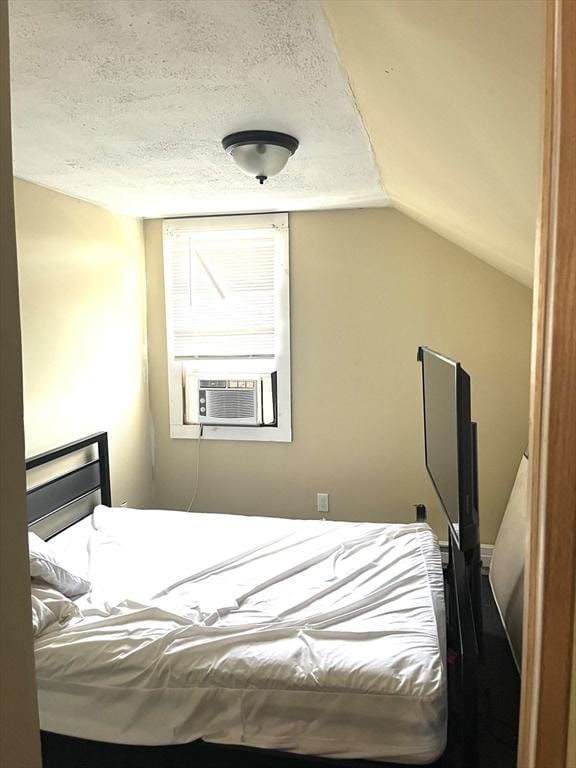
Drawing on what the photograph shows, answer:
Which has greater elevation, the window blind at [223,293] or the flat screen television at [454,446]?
the window blind at [223,293]

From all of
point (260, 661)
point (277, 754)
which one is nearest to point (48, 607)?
point (260, 661)

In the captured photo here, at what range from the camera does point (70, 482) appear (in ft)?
11.1

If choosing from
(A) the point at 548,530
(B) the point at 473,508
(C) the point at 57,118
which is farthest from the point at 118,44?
(B) the point at 473,508

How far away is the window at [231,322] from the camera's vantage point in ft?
13.9

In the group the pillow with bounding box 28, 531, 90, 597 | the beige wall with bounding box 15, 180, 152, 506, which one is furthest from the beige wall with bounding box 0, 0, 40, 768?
the beige wall with bounding box 15, 180, 152, 506

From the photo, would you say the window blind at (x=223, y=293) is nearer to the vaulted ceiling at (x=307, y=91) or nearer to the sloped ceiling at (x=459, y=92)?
the vaulted ceiling at (x=307, y=91)

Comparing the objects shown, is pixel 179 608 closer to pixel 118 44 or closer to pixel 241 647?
pixel 241 647

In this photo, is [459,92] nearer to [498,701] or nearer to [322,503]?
[498,701]

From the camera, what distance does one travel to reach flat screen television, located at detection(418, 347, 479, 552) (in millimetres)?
1939

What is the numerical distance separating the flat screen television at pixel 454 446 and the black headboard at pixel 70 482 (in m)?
1.90

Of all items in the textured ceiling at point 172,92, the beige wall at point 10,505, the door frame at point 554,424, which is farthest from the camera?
the textured ceiling at point 172,92

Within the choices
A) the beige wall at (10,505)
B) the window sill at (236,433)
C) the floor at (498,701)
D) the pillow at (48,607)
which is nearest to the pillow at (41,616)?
the pillow at (48,607)

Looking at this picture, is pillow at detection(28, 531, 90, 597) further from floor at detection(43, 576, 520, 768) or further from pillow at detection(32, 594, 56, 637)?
floor at detection(43, 576, 520, 768)

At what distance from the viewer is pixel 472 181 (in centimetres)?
200
